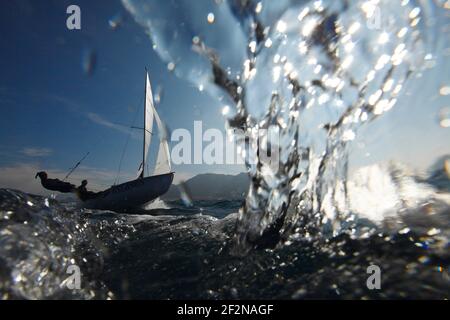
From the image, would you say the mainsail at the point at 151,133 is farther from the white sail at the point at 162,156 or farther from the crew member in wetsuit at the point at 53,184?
the crew member in wetsuit at the point at 53,184

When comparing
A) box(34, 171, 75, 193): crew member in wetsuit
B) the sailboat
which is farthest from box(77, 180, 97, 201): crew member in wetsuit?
box(34, 171, 75, 193): crew member in wetsuit

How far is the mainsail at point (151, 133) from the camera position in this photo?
30.0 metres

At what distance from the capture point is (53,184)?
18.2 m

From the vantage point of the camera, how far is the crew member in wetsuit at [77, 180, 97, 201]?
19692mm

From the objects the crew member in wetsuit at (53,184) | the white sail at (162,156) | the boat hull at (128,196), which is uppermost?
the white sail at (162,156)

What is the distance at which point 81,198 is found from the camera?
65.0 ft

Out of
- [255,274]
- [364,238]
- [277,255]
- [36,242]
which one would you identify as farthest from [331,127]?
[36,242]

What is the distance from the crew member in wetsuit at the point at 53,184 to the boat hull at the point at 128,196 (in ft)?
6.25

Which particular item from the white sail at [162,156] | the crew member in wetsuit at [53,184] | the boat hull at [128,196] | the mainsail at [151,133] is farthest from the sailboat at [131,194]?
the white sail at [162,156]

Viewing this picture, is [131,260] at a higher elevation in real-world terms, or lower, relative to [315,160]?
lower

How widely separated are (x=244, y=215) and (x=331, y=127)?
2044 millimetres

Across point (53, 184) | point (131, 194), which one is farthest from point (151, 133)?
point (53, 184)
